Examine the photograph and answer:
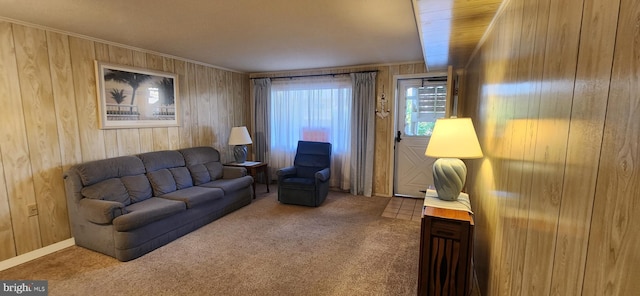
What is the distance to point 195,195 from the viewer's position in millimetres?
3291

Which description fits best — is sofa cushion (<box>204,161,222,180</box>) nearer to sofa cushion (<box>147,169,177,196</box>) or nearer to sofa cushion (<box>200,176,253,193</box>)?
sofa cushion (<box>200,176,253,193</box>)

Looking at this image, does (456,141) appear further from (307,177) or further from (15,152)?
(15,152)

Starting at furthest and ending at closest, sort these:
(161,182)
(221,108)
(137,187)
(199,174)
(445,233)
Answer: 1. (221,108)
2. (199,174)
3. (161,182)
4. (137,187)
5. (445,233)

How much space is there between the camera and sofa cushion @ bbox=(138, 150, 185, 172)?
11.5 ft

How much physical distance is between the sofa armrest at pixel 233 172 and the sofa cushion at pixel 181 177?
1.87ft

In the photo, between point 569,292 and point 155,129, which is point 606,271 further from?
point 155,129

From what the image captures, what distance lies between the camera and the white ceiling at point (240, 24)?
2.19 meters

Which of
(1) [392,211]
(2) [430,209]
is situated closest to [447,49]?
(2) [430,209]

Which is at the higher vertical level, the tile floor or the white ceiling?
the white ceiling

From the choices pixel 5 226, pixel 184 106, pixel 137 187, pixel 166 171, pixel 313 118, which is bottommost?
pixel 5 226

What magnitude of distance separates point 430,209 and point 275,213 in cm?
242

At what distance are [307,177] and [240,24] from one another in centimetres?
267

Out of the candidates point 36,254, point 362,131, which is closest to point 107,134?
point 36,254

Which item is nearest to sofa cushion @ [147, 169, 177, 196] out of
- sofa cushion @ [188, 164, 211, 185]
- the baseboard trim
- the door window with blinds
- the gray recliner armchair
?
sofa cushion @ [188, 164, 211, 185]
